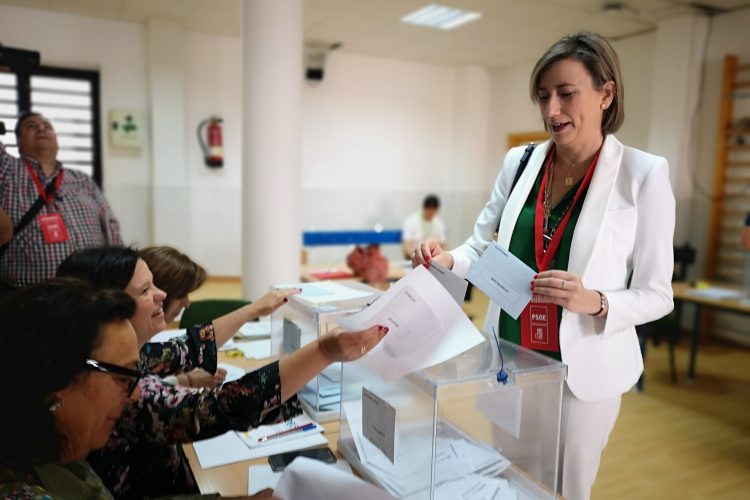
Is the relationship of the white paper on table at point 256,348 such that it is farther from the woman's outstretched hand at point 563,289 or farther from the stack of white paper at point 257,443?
the woman's outstretched hand at point 563,289

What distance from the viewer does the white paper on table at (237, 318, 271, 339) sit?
7.61ft

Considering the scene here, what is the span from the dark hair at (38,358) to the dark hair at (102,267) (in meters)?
A: 0.39

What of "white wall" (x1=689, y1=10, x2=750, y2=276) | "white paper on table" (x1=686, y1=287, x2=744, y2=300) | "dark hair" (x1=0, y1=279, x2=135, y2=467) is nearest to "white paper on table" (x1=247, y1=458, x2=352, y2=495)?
"dark hair" (x1=0, y1=279, x2=135, y2=467)

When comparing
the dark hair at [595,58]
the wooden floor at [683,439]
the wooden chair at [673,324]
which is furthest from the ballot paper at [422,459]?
the wooden chair at [673,324]

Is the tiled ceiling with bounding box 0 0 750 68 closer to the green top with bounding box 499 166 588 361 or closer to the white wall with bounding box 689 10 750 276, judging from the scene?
the white wall with bounding box 689 10 750 276

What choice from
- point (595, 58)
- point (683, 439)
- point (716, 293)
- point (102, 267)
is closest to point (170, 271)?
point (102, 267)

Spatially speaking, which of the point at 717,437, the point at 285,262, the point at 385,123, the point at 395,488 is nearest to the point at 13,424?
the point at 395,488

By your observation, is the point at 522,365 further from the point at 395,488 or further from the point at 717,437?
the point at 717,437

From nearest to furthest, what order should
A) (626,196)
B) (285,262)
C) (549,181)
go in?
(626,196) → (549,181) → (285,262)

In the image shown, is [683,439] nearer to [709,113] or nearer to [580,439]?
[580,439]

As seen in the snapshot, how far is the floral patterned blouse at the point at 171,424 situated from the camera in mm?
1028

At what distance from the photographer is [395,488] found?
1.09m

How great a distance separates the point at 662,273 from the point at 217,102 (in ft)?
A: 20.3

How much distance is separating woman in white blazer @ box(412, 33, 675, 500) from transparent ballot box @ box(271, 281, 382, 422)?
36 centimetres
